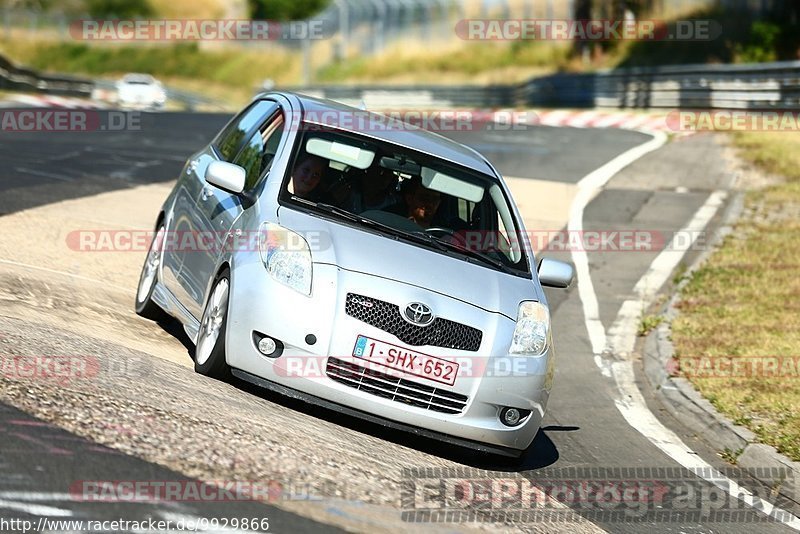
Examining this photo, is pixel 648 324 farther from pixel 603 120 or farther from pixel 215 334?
pixel 603 120

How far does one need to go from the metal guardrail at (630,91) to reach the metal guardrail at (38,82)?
9.03 meters

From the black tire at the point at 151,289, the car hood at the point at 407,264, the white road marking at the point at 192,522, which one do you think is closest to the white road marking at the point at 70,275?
the black tire at the point at 151,289

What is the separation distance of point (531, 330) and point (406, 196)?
127cm

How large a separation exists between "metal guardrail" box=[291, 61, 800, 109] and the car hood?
65.4ft

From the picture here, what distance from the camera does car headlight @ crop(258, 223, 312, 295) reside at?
6727 mm

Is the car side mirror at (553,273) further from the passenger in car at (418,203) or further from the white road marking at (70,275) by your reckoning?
the white road marking at (70,275)

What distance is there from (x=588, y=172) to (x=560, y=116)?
10542mm

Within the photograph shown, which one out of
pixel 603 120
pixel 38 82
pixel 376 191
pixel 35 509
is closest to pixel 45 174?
pixel 376 191

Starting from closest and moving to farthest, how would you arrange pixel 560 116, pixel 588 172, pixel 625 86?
pixel 588 172, pixel 560 116, pixel 625 86

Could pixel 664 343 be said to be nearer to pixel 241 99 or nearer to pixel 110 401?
pixel 110 401

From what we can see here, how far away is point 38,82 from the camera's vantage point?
4512 centimetres

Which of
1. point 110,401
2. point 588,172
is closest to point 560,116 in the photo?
point 588,172

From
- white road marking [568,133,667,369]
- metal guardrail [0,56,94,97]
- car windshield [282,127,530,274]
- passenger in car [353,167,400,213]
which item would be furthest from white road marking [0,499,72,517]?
metal guardrail [0,56,94,97]

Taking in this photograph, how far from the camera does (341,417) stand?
7.25m
